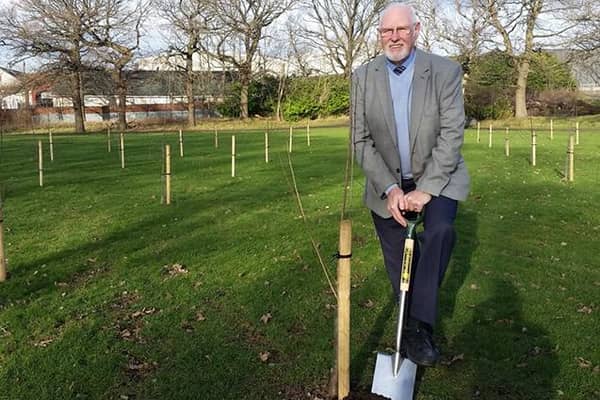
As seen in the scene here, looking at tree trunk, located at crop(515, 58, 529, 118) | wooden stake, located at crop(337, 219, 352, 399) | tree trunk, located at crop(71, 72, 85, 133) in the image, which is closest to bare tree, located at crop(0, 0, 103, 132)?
tree trunk, located at crop(71, 72, 85, 133)

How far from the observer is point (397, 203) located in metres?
3.98

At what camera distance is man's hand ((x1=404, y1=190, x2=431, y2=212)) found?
3949 mm

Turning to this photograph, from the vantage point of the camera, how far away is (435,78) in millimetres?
3930

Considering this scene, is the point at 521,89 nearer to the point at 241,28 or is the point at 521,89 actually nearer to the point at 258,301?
the point at 241,28

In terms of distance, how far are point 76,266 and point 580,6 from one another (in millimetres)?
44503

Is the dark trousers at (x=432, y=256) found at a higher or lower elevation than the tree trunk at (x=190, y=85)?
lower

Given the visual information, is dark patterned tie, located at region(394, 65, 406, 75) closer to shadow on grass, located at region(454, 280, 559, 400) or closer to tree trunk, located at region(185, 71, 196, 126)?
shadow on grass, located at region(454, 280, 559, 400)

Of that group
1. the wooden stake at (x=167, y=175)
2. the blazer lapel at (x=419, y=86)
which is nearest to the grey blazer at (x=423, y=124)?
the blazer lapel at (x=419, y=86)

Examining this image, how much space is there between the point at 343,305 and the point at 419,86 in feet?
5.01

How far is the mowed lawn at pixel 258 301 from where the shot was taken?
A: 4512 mm

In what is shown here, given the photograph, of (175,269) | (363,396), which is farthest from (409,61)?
(175,269)

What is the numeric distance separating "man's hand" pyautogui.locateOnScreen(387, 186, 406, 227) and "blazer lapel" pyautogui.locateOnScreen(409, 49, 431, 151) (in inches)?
17.7

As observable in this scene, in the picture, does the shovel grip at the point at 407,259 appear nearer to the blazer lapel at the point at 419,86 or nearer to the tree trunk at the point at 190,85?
the blazer lapel at the point at 419,86

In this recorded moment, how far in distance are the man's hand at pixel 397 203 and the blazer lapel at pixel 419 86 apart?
0.45m
